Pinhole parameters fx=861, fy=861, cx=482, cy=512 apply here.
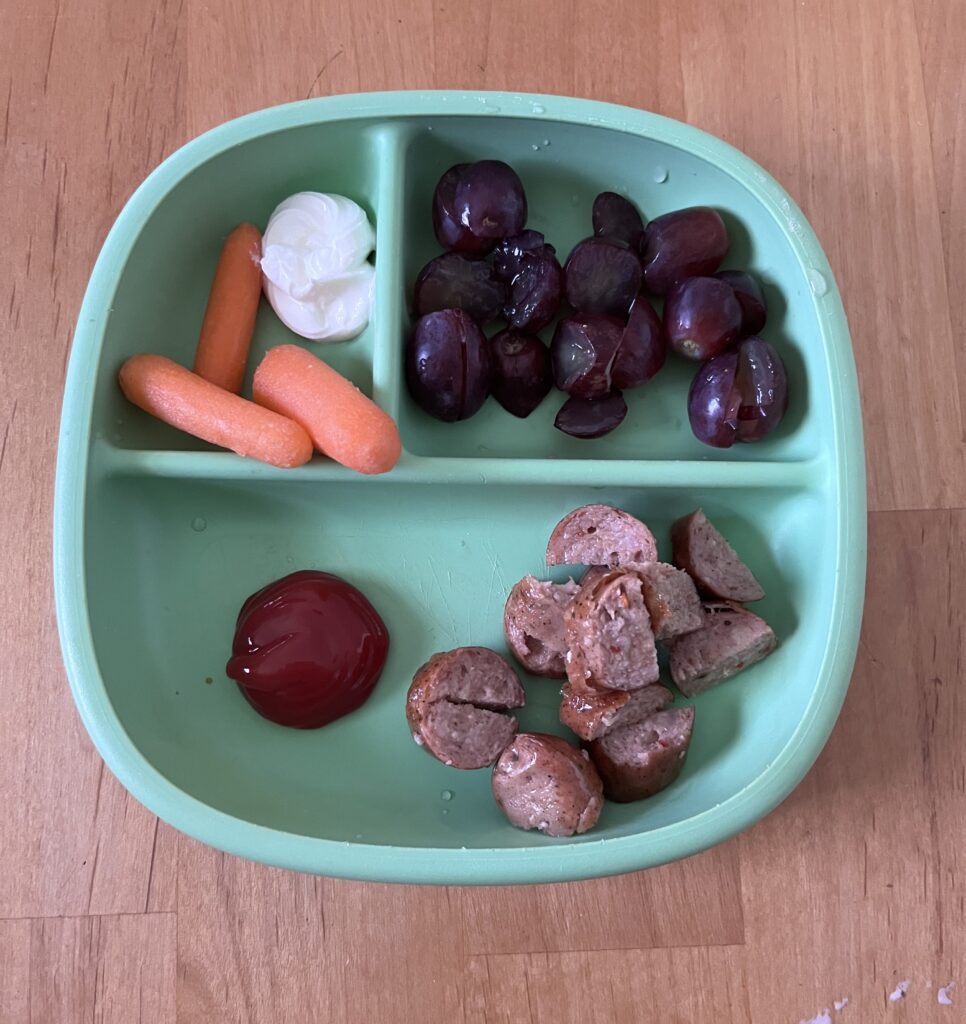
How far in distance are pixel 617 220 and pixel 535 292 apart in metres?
0.13

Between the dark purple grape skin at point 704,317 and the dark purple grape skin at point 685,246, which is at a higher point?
the dark purple grape skin at point 685,246

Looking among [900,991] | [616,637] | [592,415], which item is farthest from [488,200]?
[900,991]

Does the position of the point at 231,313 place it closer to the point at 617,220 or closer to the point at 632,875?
the point at 617,220

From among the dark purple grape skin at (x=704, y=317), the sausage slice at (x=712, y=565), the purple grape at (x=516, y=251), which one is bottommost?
the sausage slice at (x=712, y=565)

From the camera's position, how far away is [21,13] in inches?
41.3

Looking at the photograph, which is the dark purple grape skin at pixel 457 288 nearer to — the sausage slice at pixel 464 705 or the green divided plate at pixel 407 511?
the green divided plate at pixel 407 511

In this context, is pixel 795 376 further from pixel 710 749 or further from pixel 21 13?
pixel 21 13

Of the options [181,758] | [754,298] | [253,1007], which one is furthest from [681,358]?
[253,1007]

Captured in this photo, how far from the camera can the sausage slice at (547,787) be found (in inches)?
Result: 33.2

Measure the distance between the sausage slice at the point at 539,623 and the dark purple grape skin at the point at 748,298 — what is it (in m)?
→ 0.34

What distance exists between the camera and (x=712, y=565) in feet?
3.00

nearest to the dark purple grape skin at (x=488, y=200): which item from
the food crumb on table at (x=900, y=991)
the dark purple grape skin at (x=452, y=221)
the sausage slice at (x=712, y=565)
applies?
the dark purple grape skin at (x=452, y=221)

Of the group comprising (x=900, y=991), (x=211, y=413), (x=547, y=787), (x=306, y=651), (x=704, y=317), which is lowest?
(x=900, y=991)

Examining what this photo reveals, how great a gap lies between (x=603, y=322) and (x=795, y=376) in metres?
0.22
